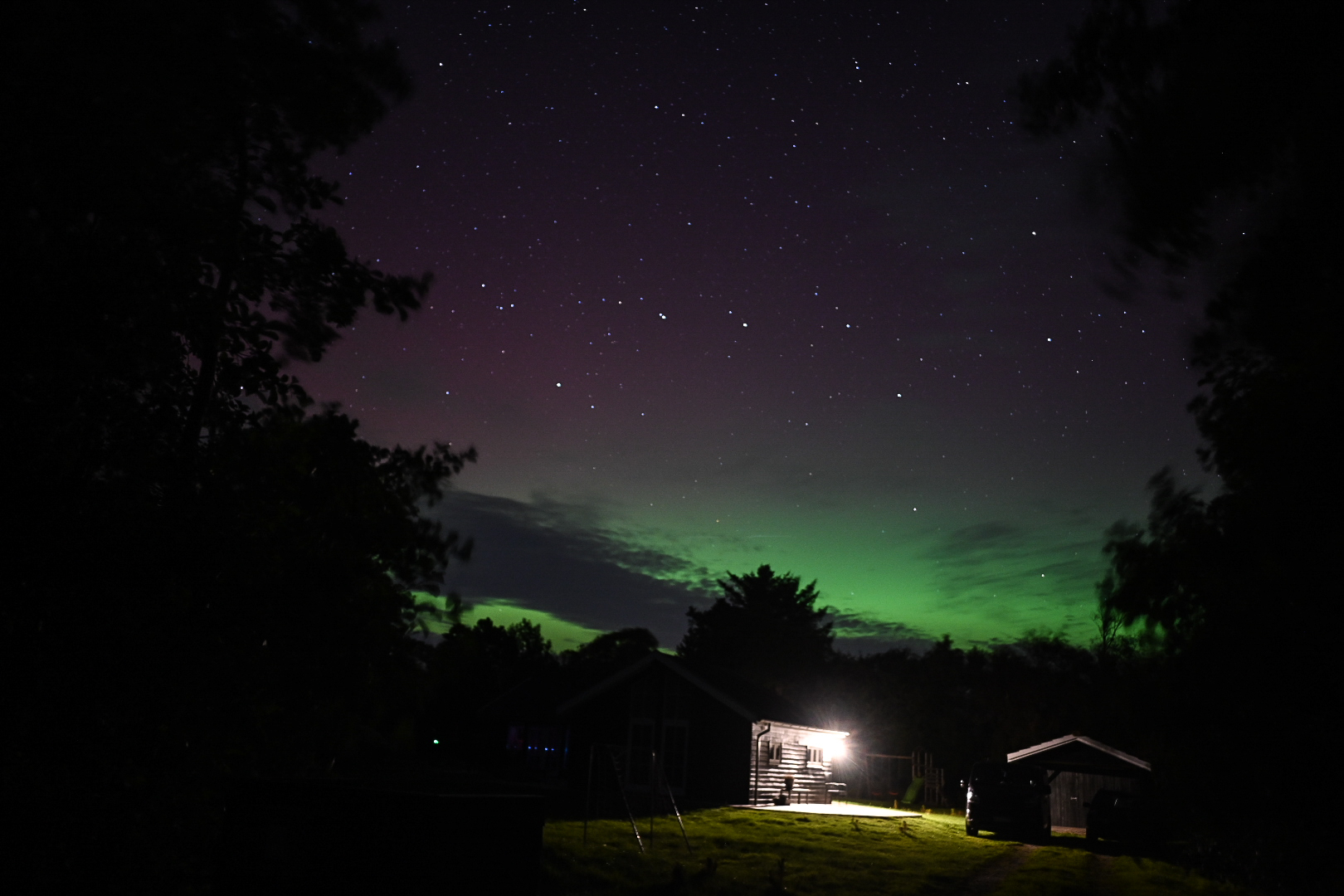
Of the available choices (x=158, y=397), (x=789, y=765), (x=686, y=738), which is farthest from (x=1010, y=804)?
(x=158, y=397)

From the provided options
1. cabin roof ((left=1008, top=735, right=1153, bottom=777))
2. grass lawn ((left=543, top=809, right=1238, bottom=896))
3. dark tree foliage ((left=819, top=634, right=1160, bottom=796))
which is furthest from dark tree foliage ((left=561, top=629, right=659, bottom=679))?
grass lawn ((left=543, top=809, right=1238, bottom=896))

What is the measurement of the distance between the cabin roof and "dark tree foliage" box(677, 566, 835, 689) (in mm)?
41421

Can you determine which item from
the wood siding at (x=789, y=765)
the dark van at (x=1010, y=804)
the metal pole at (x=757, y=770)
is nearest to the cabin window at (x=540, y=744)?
the wood siding at (x=789, y=765)

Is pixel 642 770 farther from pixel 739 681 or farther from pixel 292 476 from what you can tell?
pixel 292 476

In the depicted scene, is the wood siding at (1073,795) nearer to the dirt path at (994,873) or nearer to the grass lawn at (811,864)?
the grass lawn at (811,864)

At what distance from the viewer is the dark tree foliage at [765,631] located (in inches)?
2958

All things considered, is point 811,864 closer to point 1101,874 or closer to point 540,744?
point 1101,874

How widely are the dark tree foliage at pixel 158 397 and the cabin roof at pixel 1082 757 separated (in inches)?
1197

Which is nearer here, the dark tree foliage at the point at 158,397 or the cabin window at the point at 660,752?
the dark tree foliage at the point at 158,397

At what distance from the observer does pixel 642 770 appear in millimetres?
32031

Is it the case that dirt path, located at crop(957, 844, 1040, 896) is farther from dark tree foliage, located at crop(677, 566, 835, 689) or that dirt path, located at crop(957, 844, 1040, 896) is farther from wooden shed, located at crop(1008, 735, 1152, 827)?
dark tree foliage, located at crop(677, 566, 835, 689)

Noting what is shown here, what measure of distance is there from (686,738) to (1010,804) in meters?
11.5

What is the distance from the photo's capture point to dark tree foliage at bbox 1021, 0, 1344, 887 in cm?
525

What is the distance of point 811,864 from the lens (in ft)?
51.4
